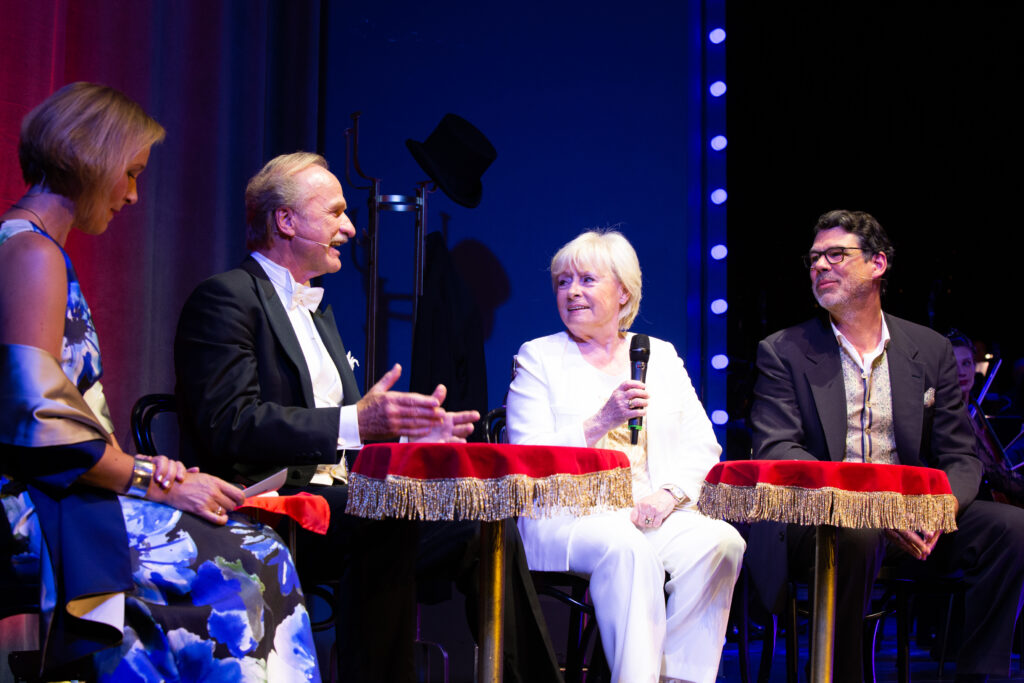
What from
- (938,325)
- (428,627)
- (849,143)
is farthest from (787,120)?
(428,627)

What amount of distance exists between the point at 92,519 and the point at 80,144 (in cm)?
81

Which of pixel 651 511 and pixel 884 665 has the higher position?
pixel 651 511

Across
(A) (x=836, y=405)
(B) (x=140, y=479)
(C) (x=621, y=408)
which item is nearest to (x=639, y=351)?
(C) (x=621, y=408)

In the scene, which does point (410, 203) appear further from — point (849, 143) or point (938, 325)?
point (938, 325)

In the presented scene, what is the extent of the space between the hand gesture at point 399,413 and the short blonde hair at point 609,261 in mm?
1306

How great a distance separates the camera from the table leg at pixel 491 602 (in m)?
2.33

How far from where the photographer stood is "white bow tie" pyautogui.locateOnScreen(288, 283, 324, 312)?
2.98 meters

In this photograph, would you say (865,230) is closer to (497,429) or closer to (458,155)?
(497,429)

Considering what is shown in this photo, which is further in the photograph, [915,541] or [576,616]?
[576,616]

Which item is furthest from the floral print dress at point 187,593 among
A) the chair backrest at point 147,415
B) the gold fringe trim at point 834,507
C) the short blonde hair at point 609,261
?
the short blonde hair at point 609,261

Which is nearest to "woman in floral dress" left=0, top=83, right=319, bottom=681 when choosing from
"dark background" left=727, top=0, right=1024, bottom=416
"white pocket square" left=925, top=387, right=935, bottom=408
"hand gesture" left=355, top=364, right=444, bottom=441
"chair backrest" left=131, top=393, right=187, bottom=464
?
"hand gesture" left=355, top=364, right=444, bottom=441

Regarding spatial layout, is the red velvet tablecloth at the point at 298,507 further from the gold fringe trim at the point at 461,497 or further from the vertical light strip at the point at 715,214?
the vertical light strip at the point at 715,214

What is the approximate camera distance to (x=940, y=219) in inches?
237

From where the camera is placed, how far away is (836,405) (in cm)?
344
